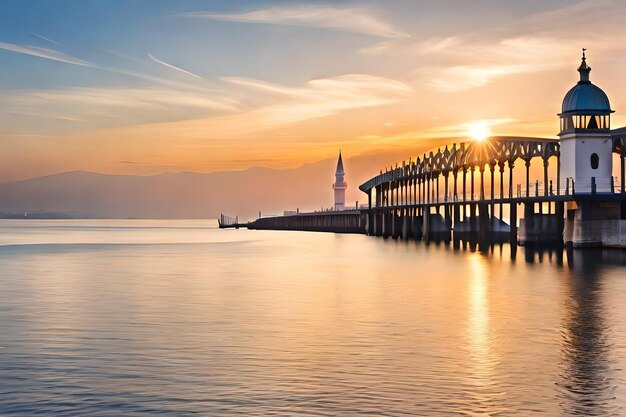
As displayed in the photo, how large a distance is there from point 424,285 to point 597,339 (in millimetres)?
25058

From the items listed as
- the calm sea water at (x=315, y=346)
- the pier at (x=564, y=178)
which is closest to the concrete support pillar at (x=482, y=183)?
the pier at (x=564, y=178)

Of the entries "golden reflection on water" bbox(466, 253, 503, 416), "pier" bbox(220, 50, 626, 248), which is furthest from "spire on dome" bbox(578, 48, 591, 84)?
"golden reflection on water" bbox(466, 253, 503, 416)

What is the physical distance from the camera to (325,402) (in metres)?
22.1

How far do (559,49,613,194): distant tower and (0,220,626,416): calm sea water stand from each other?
33.9m

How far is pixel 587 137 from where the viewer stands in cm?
9556

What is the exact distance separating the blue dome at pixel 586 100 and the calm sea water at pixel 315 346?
37374 millimetres

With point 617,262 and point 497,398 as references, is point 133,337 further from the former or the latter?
point 617,262

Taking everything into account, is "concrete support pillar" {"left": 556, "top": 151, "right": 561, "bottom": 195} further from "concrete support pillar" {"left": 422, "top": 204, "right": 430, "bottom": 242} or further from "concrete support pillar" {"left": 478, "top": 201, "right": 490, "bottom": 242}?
"concrete support pillar" {"left": 422, "top": 204, "right": 430, "bottom": 242}

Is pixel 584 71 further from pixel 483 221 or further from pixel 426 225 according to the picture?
pixel 426 225

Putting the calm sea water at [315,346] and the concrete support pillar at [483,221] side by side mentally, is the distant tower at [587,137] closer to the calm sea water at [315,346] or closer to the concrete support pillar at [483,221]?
the concrete support pillar at [483,221]

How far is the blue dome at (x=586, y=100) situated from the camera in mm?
95875

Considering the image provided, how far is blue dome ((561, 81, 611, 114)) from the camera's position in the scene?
95875 mm

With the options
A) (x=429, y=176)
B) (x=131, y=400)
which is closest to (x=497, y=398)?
(x=131, y=400)

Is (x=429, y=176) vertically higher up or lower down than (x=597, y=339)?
higher up
